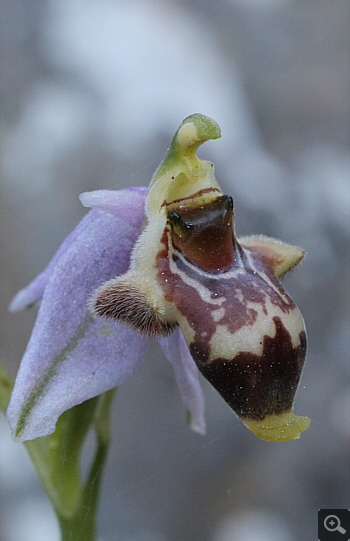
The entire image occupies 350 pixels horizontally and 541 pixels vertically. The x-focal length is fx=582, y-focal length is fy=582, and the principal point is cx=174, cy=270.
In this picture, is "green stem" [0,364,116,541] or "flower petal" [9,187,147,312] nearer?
"flower petal" [9,187,147,312]

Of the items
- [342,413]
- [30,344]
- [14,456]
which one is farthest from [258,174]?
[30,344]

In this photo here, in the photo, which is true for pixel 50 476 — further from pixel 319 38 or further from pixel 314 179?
pixel 319 38

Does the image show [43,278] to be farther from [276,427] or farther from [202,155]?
[202,155]

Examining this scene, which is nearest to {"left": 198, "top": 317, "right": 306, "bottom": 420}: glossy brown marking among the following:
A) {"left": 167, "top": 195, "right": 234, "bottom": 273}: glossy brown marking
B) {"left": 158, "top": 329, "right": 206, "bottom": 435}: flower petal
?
{"left": 167, "top": 195, "right": 234, "bottom": 273}: glossy brown marking

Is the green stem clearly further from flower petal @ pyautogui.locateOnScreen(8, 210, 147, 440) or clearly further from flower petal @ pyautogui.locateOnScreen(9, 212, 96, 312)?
flower petal @ pyautogui.locateOnScreen(9, 212, 96, 312)

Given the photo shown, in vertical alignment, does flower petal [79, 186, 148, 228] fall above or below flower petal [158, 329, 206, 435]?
above

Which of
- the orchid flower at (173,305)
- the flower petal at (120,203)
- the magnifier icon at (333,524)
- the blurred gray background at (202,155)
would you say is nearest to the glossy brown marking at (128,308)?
the orchid flower at (173,305)

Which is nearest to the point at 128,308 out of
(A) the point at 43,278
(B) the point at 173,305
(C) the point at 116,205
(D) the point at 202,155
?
(B) the point at 173,305
